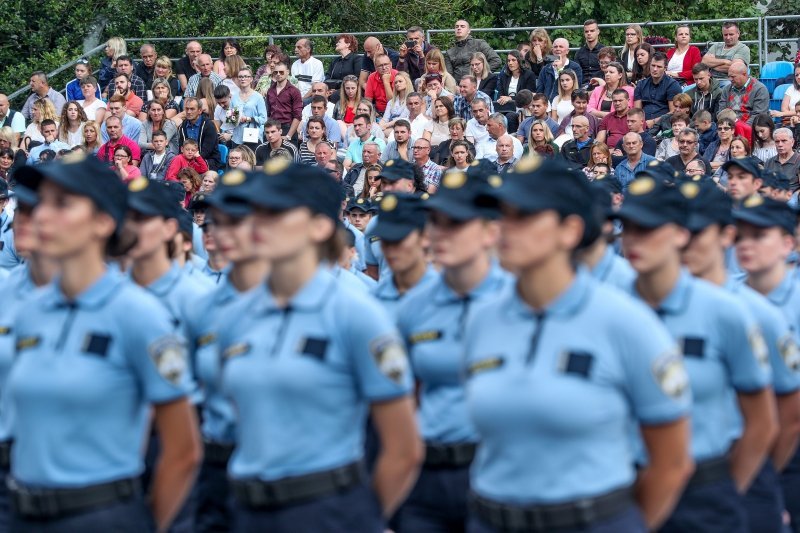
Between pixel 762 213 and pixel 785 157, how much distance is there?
28.0ft

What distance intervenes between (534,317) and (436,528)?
2.03 metres

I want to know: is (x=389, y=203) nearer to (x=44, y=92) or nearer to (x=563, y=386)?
(x=563, y=386)

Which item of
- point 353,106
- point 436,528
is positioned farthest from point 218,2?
point 436,528

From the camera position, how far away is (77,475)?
492cm

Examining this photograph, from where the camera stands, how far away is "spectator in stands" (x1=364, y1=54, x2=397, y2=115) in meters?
19.1

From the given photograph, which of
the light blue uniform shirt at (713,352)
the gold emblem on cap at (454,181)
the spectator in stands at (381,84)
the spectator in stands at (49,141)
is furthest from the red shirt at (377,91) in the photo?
the light blue uniform shirt at (713,352)

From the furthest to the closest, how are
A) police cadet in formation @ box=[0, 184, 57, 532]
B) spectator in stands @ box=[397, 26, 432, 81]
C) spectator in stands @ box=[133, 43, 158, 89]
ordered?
spectator in stands @ box=[133, 43, 158, 89]
spectator in stands @ box=[397, 26, 432, 81]
police cadet in formation @ box=[0, 184, 57, 532]

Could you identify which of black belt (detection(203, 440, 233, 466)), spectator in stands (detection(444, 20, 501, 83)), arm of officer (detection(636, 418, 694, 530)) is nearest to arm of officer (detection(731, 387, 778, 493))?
arm of officer (detection(636, 418, 694, 530))

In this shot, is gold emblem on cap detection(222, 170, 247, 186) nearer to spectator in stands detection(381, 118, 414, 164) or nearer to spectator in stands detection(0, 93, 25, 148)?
spectator in stands detection(381, 118, 414, 164)

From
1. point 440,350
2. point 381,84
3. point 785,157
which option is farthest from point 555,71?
point 440,350

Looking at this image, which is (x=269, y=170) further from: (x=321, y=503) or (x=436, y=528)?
(x=436, y=528)

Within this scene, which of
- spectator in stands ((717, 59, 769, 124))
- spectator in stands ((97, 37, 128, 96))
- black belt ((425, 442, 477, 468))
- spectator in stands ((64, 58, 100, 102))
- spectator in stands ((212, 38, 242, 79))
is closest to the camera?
black belt ((425, 442, 477, 468))

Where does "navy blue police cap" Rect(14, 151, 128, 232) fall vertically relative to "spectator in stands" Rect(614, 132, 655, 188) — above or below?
above

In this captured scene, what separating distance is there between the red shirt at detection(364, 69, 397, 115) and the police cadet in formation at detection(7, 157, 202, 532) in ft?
46.6
